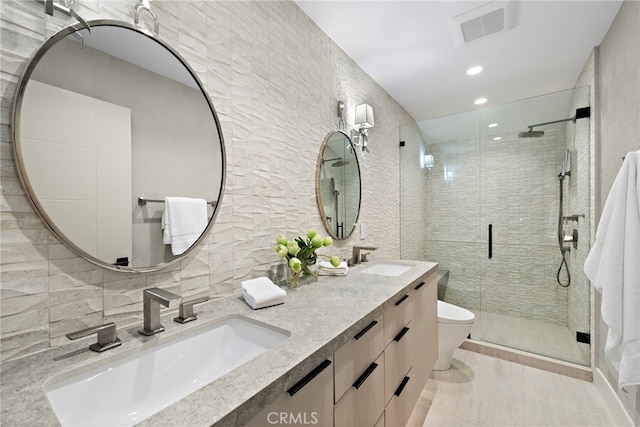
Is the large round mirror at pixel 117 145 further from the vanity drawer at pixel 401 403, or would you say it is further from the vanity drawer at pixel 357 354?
the vanity drawer at pixel 401 403

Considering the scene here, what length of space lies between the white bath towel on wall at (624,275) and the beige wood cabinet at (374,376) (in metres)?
0.82

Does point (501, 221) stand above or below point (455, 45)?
below

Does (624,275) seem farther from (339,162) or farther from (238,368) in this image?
(238,368)

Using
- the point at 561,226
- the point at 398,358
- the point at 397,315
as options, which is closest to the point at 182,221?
the point at 397,315

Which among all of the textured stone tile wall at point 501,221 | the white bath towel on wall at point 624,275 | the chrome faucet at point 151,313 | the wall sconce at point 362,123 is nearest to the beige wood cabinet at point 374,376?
the chrome faucet at point 151,313

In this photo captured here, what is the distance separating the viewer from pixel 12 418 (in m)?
0.48

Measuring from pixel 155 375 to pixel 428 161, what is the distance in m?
3.16

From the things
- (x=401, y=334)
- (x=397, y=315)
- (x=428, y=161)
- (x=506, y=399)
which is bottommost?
(x=506, y=399)

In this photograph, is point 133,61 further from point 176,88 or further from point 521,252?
point 521,252

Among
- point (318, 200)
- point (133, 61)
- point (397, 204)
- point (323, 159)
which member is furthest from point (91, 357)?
point (397, 204)

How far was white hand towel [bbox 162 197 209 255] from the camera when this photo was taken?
3.26ft

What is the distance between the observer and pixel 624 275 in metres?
1.27

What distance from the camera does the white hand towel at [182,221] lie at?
39.1 inches

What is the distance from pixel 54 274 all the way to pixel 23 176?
263 mm
